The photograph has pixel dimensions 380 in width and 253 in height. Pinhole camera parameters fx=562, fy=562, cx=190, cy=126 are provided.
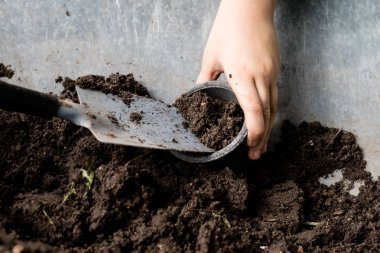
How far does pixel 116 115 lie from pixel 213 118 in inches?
10.3

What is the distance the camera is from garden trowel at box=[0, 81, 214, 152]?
1.29 m

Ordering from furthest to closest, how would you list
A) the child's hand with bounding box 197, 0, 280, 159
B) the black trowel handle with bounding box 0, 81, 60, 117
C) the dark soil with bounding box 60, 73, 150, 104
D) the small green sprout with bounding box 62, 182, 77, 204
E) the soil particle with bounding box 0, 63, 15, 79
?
1. the soil particle with bounding box 0, 63, 15, 79
2. the dark soil with bounding box 60, 73, 150, 104
3. the child's hand with bounding box 197, 0, 280, 159
4. the small green sprout with bounding box 62, 182, 77, 204
5. the black trowel handle with bounding box 0, 81, 60, 117

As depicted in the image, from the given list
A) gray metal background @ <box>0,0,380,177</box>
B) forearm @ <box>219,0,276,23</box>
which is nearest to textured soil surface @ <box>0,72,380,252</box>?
gray metal background @ <box>0,0,380,177</box>

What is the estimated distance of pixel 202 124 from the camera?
1511mm

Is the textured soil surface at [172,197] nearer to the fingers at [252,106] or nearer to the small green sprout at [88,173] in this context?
the small green sprout at [88,173]

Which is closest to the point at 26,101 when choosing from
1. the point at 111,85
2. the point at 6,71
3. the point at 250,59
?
the point at 111,85

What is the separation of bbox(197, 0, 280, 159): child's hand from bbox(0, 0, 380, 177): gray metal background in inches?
5.8

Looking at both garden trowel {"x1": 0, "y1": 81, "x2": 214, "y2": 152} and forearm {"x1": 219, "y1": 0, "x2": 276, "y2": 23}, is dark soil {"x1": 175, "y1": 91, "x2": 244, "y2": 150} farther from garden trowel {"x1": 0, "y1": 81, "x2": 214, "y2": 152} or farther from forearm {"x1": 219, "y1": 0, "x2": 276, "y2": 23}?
forearm {"x1": 219, "y1": 0, "x2": 276, "y2": 23}

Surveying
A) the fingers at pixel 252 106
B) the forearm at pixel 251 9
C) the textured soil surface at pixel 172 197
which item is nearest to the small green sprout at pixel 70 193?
the textured soil surface at pixel 172 197

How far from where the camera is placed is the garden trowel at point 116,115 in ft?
4.23

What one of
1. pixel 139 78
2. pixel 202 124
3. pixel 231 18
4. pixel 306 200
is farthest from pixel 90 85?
pixel 306 200

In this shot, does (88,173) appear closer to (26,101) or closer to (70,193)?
→ (70,193)

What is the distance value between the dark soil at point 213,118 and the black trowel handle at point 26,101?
1.24 feet

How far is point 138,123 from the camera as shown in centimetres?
150
